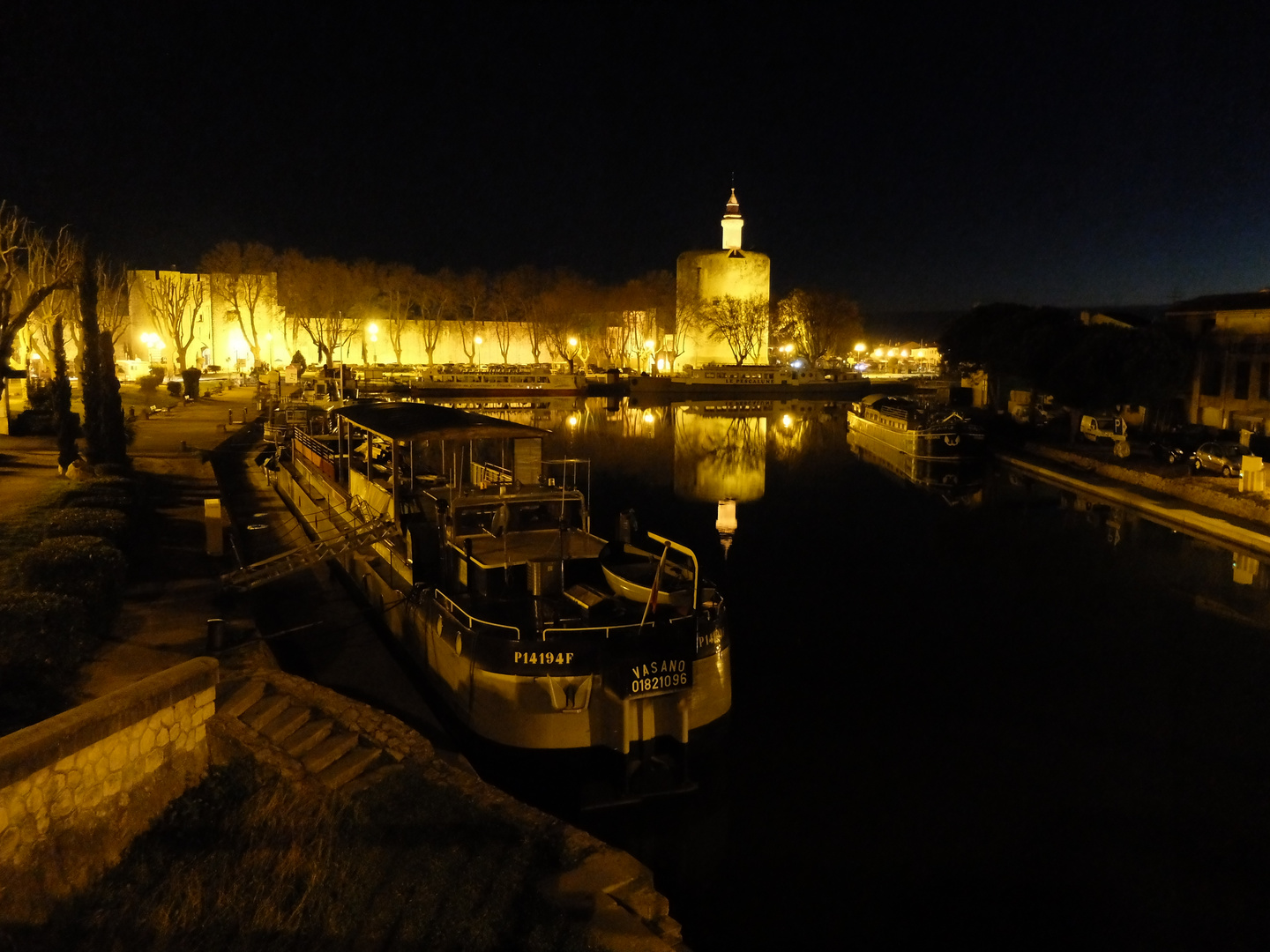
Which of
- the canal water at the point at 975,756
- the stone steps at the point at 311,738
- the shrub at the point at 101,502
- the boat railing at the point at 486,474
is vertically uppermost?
the boat railing at the point at 486,474

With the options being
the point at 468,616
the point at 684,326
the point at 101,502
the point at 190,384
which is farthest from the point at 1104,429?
the point at 684,326

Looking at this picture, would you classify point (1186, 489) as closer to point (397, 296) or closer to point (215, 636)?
point (215, 636)

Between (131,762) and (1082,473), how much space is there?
2945cm

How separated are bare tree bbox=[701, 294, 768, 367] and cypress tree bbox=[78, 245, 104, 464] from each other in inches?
2245

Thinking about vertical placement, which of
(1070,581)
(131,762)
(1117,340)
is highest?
(1117,340)

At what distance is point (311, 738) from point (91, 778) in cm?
193

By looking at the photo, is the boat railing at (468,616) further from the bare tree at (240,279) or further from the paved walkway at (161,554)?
the bare tree at (240,279)

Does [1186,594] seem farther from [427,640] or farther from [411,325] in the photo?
[411,325]

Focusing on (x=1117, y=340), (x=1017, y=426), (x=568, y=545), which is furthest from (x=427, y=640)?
(x=1017, y=426)

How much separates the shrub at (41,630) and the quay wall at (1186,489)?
75.5 feet

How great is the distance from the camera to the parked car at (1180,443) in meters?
29.2

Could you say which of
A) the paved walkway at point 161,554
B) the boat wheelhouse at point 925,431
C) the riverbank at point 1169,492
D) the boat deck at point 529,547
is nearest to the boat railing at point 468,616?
the boat deck at point 529,547

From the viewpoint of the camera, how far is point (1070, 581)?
748 inches

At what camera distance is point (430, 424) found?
14.4m
